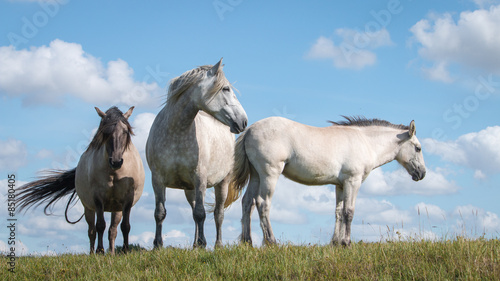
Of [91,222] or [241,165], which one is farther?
[91,222]

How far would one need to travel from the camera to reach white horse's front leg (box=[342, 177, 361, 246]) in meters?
9.98

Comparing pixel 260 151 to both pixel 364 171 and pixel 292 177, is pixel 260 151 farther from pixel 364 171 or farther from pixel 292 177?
pixel 364 171

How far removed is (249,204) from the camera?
32.0ft

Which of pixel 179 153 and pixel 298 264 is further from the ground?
pixel 179 153

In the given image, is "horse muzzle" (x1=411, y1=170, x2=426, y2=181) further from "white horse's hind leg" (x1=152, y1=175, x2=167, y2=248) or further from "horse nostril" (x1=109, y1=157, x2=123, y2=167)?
"horse nostril" (x1=109, y1=157, x2=123, y2=167)

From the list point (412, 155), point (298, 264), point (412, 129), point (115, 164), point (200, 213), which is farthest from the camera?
point (412, 155)

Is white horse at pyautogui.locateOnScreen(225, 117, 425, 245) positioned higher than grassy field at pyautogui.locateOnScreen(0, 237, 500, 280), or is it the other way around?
white horse at pyautogui.locateOnScreen(225, 117, 425, 245)

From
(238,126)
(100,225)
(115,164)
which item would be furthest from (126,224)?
(238,126)

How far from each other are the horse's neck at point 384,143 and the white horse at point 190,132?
423cm

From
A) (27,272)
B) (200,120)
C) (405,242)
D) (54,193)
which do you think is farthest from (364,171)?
(54,193)

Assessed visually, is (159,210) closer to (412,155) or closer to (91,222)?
(91,222)

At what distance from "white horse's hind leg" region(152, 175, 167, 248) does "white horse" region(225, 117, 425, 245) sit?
166 cm

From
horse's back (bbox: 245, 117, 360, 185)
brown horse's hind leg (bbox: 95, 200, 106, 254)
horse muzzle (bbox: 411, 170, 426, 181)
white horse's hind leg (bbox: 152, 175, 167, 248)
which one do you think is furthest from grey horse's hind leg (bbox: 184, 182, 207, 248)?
horse muzzle (bbox: 411, 170, 426, 181)

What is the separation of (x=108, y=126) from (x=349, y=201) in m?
5.08
